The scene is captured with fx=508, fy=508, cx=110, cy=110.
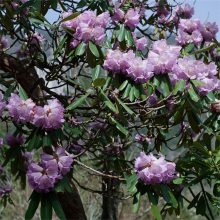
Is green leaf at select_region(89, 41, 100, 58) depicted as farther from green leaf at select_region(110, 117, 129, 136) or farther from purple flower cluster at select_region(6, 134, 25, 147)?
purple flower cluster at select_region(6, 134, 25, 147)

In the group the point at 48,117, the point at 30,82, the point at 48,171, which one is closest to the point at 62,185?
the point at 48,171

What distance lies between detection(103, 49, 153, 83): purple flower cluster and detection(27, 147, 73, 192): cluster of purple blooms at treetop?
358 millimetres

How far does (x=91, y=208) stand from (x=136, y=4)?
16.4 ft

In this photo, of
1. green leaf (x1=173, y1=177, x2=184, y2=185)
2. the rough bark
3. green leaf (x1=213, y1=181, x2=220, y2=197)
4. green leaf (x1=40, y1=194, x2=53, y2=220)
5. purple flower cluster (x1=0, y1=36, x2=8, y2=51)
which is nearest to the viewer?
green leaf (x1=40, y1=194, x2=53, y2=220)

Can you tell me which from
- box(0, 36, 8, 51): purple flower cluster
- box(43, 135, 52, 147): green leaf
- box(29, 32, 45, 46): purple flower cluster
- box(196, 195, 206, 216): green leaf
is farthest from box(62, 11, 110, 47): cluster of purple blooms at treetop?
box(0, 36, 8, 51): purple flower cluster

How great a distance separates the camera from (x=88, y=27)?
70.9 inches

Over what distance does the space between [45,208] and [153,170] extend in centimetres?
38

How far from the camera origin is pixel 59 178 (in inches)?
65.2

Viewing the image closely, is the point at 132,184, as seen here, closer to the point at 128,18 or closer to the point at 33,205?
the point at 33,205

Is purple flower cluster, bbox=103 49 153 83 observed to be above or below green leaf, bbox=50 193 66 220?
above

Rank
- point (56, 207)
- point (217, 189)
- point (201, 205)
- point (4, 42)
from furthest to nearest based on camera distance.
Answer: point (4, 42) < point (201, 205) < point (217, 189) < point (56, 207)

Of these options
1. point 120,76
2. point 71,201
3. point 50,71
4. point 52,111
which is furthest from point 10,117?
point 71,201

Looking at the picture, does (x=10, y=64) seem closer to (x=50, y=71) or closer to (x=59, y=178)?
(x=50, y=71)

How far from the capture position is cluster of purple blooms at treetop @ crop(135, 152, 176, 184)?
1721 millimetres
